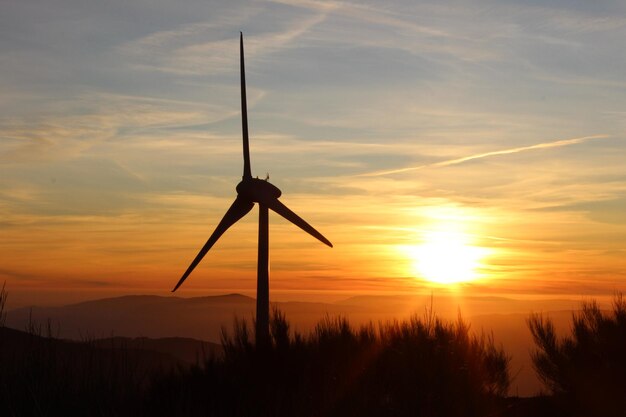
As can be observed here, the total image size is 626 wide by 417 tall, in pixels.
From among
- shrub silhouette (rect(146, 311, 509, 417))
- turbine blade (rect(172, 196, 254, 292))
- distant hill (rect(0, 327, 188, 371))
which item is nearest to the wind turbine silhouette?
turbine blade (rect(172, 196, 254, 292))

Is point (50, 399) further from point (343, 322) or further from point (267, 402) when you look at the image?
point (343, 322)

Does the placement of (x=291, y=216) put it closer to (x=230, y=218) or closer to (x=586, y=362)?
(x=230, y=218)

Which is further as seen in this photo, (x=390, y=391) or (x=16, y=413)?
(x=390, y=391)

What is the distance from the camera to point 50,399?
14461 millimetres

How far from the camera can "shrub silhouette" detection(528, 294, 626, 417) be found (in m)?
24.8

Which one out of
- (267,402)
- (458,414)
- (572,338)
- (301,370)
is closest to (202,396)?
(267,402)

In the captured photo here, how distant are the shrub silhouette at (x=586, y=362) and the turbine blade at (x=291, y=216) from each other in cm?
1187

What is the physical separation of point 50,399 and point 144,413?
166 cm

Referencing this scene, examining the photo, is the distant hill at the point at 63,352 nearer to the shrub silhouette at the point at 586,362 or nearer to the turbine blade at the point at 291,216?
the shrub silhouette at the point at 586,362

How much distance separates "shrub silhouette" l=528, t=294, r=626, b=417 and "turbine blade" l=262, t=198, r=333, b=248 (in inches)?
467

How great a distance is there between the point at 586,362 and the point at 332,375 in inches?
401

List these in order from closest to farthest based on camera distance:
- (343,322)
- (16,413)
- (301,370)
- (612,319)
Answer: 1. (16,413)
2. (301,370)
3. (343,322)
4. (612,319)

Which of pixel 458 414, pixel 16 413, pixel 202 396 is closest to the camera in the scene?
pixel 16 413

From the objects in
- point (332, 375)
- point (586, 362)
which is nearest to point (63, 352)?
point (332, 375)
